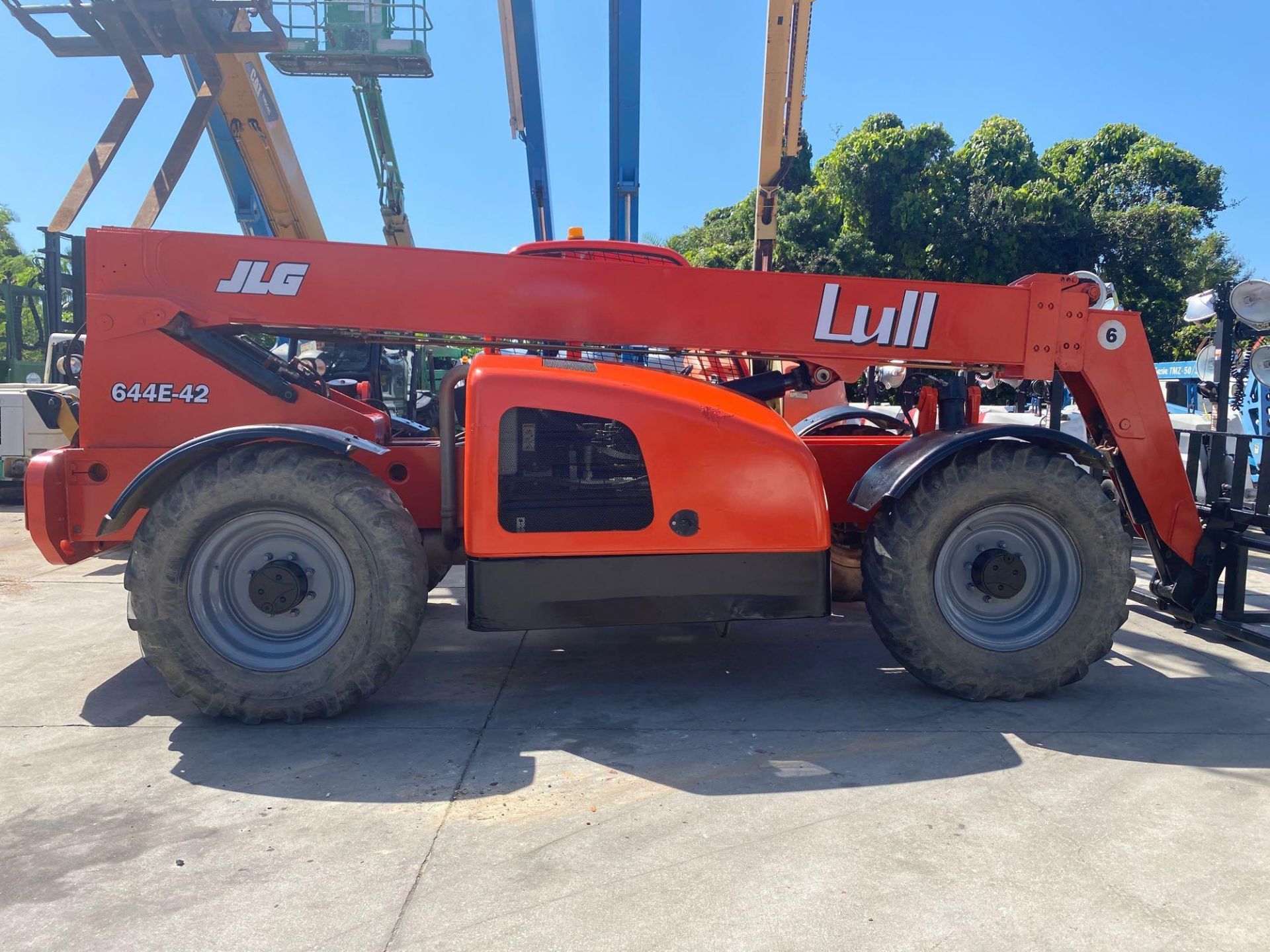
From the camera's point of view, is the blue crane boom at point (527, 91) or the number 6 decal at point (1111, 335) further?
the blue crane boom at point (527, 91)

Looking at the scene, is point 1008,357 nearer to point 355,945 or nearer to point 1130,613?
point 1130,613

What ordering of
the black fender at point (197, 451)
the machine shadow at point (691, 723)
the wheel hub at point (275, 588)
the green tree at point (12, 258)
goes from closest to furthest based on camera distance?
the machine shadow at point (691, 723) → the black fender at point (197, 451) → the wheel hub at point (275, 588) → the green tree at point (12, 258)

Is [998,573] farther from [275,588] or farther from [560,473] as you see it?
[275,588]

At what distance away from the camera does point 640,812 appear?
3359mm

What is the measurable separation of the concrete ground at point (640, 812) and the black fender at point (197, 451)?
106cm

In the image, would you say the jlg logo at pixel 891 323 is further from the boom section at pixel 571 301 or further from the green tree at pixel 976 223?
the green tree at pixel 976 223

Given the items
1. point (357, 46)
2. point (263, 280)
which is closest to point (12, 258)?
point (357, 46)

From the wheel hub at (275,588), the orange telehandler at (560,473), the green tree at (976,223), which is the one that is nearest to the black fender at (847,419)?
the orange telehandler at (560,473)

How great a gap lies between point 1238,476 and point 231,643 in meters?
5.64

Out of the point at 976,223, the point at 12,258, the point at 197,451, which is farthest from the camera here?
the point at 12,258

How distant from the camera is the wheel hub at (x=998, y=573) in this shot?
4.59m

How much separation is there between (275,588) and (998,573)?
367cm

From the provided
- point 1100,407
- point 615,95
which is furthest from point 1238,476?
point 615,95

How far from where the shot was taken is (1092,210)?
21.2 metres
